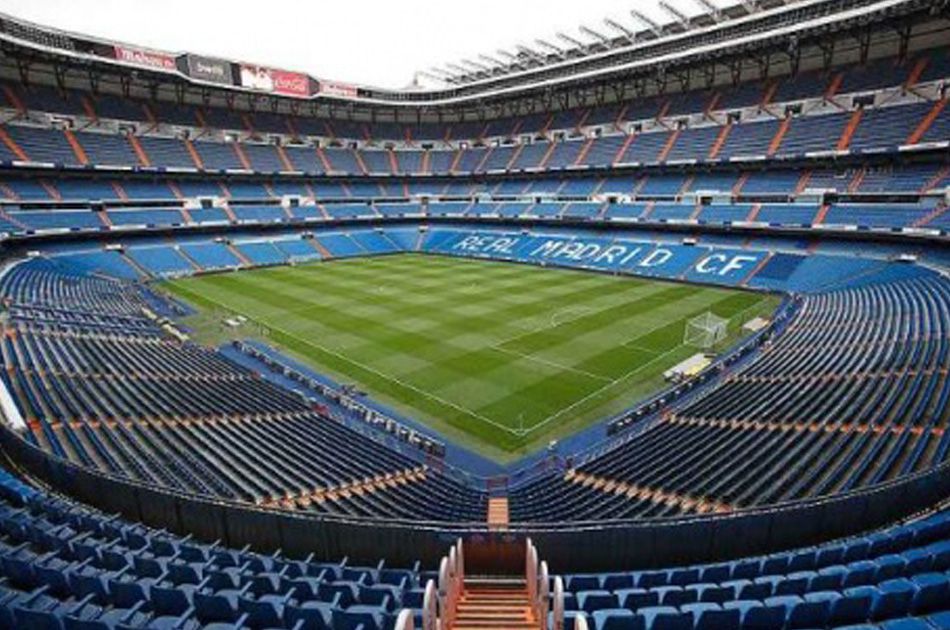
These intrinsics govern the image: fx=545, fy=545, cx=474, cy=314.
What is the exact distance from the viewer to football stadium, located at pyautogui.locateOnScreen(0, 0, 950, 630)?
26.5 feet

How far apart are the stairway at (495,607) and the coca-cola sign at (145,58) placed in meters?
54.8

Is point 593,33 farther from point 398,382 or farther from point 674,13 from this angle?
point 398,382

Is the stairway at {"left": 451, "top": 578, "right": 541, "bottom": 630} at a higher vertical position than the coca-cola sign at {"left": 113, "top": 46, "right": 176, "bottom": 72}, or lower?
lower

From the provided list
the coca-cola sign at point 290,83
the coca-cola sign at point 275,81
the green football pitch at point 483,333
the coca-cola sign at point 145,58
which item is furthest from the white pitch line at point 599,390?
the coca-cola sign at point 290,83

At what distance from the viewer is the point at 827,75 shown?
45938 mm

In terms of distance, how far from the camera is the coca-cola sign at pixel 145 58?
46569 millimetres

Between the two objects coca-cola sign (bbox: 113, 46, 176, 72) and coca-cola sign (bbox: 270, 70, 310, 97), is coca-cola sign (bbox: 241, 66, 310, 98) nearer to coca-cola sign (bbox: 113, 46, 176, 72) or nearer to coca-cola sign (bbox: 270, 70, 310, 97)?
coca-cola sign (bbox: 270, 70, 310, 97)

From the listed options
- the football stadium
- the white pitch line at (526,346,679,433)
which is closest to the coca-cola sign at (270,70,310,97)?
the football stadium

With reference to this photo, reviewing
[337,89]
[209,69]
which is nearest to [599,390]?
[209,69]

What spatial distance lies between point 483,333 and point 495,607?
74.4 feet

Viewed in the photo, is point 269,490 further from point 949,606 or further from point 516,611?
point 949,606

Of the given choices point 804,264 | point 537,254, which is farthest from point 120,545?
point 537,254

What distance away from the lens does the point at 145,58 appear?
48.2 meters

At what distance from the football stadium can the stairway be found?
0.07 m
